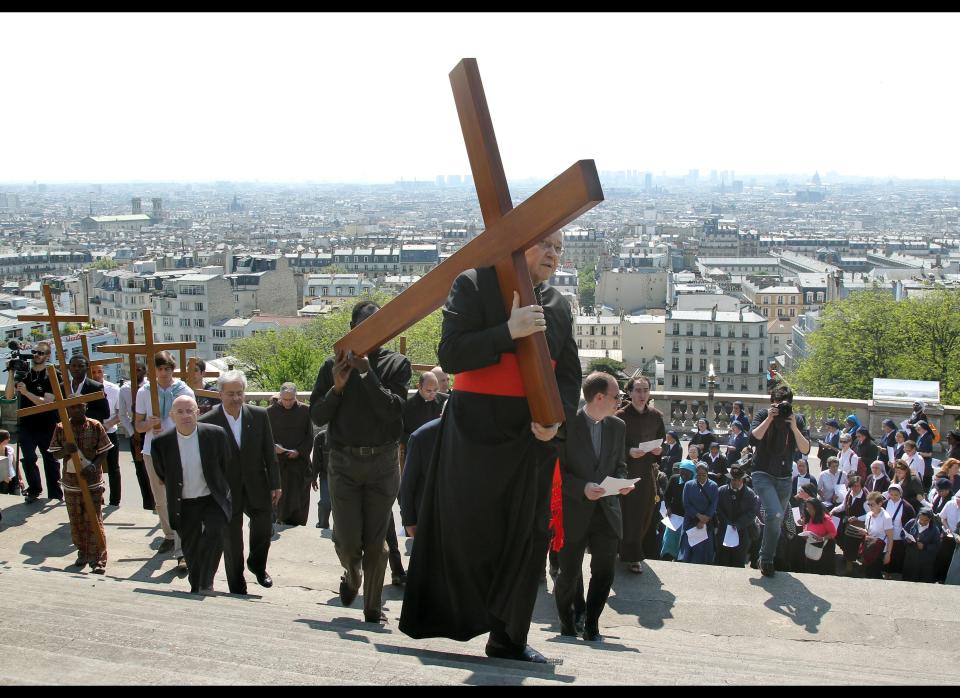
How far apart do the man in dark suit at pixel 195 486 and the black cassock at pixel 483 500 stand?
239cm

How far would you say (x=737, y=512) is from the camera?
8242 millimetres

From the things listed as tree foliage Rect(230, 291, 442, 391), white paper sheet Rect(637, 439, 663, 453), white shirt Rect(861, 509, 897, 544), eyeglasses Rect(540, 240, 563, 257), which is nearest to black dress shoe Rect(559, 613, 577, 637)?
white paper sheet Rect(637, 439, 663, 453)

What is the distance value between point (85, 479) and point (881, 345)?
159 ft

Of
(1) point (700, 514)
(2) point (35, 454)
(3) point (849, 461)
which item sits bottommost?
(3) point (849, 461)

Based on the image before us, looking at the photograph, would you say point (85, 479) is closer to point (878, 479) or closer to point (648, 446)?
point (648, 446)

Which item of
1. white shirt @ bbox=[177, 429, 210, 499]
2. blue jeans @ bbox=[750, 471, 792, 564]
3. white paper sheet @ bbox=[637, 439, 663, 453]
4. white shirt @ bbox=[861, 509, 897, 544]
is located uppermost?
white shirt @ bbox=[177, 429, 210, 499]

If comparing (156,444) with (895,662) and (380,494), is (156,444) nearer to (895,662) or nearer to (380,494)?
(380,494)

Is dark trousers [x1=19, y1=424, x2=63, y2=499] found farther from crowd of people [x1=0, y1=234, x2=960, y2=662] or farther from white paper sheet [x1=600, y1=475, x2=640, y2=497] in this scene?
white paper sheet [x1=600, y1=475, x2=640, y2=497]

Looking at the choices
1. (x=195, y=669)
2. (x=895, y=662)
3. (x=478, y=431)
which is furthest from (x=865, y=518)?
(x=195, y=669)

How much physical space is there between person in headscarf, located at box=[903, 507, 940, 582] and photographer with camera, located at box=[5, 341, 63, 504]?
289 inches

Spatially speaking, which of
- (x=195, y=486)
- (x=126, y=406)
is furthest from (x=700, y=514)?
(x=126, y=406)

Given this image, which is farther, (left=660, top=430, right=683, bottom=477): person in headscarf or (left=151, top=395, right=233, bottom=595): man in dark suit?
(left=660, top=430, right=683, bottom=477): person in headscarf

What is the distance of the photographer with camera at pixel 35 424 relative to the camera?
9039 millimetres

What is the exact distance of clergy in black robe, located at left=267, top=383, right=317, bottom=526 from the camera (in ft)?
28.7
